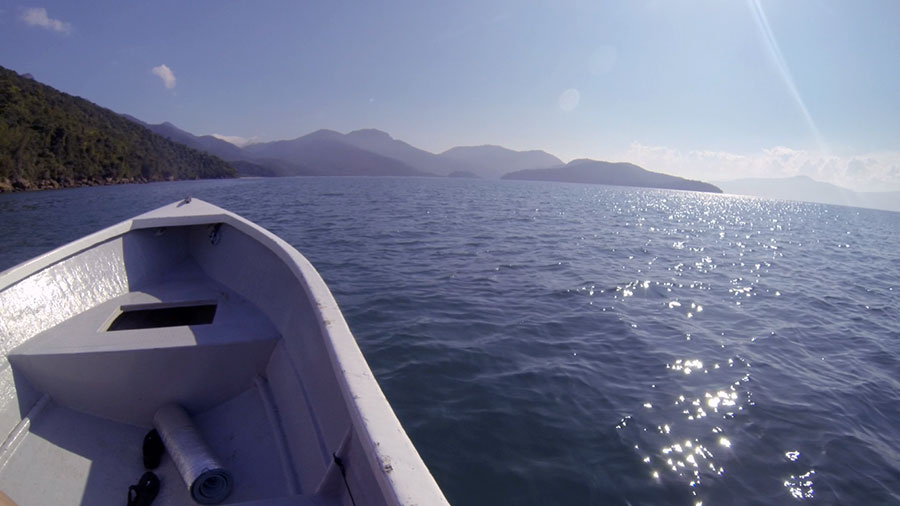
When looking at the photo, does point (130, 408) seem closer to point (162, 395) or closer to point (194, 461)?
point (162, 395)

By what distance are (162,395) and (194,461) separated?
34.6 inches

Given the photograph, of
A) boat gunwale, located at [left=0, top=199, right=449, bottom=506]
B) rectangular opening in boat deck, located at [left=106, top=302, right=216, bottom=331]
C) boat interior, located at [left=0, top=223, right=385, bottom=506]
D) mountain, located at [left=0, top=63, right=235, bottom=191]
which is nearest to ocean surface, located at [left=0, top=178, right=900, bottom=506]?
boat interior, located at [left=0, top=223, right=385, bottom=506]

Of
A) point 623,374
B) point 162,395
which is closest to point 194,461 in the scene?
point 162,395

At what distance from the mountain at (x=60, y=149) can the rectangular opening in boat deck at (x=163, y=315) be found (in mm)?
58780

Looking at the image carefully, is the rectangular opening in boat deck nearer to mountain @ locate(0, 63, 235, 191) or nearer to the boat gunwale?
the boat gunwale

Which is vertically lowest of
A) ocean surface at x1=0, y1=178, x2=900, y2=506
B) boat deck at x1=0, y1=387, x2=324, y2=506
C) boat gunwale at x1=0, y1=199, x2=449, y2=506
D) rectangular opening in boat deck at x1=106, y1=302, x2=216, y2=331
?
ocean surface at x1=0, y1=178, x2=900, y2=506

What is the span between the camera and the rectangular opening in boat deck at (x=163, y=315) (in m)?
4.13

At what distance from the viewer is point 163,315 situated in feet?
14.5

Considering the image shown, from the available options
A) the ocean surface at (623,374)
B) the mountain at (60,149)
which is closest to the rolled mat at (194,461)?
the ocean surface at (623,374)

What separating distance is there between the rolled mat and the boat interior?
0.09 m

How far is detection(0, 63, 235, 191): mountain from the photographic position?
4784cm

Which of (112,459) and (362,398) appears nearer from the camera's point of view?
(362,398)

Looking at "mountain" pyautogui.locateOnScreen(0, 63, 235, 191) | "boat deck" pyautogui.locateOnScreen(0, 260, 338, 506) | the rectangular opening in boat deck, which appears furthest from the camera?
"mountain" pyautogui.locateOnScreen(0, 63, 235, 191)

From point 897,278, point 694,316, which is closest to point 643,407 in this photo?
point 694,316
